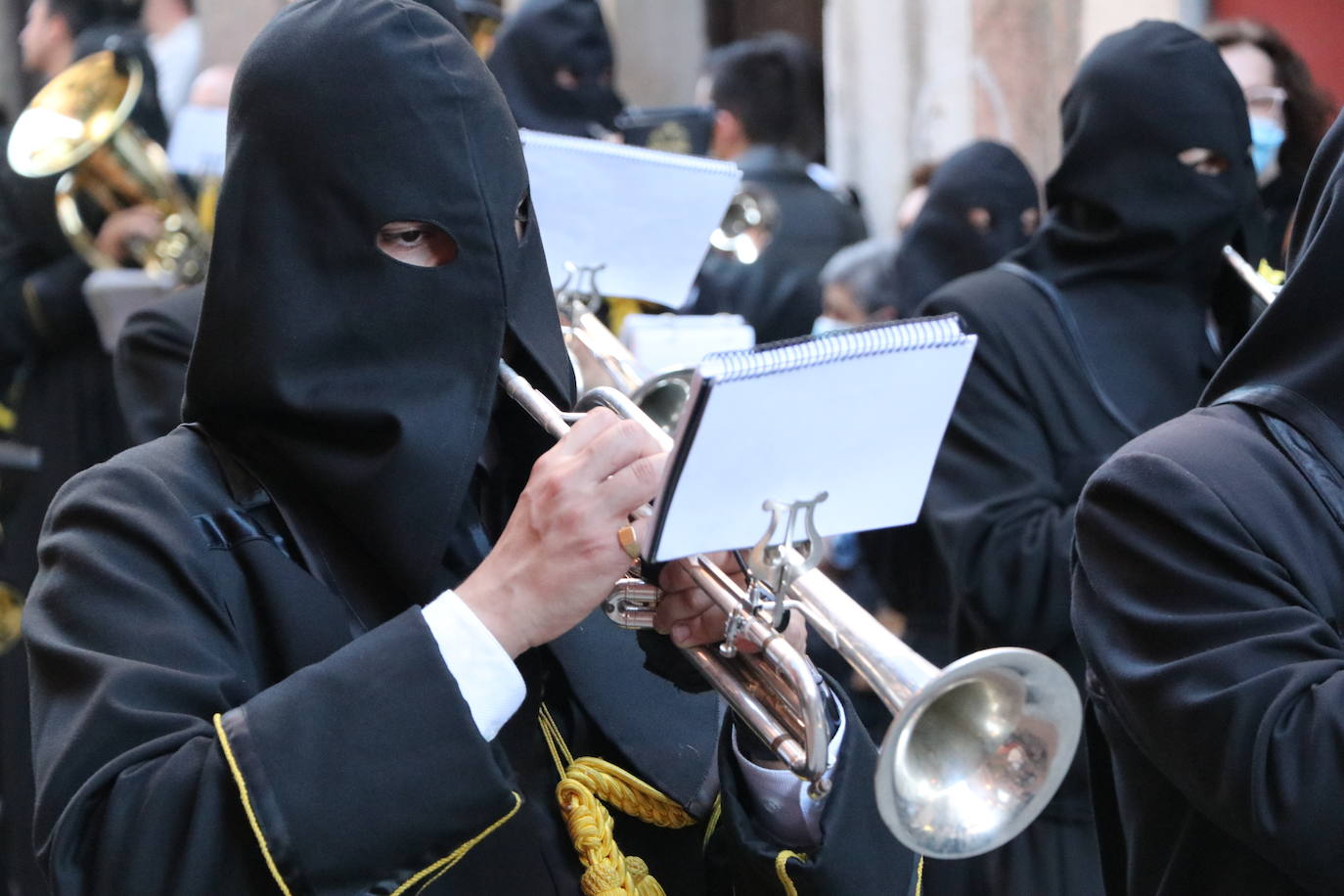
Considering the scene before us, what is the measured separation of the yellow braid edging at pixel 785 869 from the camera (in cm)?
230

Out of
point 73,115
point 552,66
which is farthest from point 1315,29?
point 73,115

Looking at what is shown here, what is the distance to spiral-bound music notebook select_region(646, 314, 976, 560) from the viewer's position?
1.91m

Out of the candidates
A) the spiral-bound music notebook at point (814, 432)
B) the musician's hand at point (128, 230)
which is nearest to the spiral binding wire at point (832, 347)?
the spiral-bound music notebook at point (814, 432)

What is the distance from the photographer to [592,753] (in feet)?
8.13

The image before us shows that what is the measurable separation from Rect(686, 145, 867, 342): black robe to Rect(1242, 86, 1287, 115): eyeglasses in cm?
178

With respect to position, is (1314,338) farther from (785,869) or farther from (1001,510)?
(1001,510)

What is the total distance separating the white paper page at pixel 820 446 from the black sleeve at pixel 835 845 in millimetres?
411

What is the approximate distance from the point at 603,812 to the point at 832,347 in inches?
30.9

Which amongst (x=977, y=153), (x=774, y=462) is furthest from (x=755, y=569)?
(x=977, y=153)

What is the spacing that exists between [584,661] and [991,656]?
2.40 ft

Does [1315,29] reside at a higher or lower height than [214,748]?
lower

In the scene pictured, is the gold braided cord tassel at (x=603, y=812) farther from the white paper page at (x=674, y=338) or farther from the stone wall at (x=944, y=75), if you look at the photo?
the stone wall at (x=944, y=75)

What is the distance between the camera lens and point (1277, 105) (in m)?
4.96

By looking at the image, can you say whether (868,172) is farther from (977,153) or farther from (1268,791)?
(1268,791)
